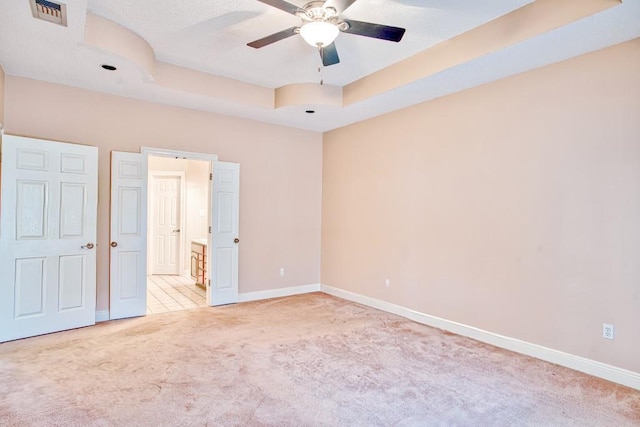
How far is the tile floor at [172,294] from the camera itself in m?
5.15

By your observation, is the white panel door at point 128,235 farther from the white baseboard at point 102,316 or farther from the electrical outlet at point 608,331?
the electrical outlet at point 608,331

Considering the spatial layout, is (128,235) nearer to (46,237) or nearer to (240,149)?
(46,237)

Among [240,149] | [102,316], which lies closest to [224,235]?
[240,149]

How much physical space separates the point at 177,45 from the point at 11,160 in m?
2.03

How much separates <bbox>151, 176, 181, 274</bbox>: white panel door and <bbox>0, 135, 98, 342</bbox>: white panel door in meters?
3.37

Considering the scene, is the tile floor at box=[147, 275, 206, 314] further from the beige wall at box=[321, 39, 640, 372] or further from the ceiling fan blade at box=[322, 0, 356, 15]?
the ceiling fan blade at box=[322, 0, 356, 15]

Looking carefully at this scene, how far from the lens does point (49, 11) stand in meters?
2.68

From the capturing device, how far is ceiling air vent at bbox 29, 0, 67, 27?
8.46 ft

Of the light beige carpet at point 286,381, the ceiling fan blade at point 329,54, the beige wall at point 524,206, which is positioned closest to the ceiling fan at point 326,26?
the ceiling fan blade at point 329,54

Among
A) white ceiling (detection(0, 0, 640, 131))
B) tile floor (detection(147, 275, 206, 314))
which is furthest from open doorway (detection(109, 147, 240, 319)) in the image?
white ceiling (detection(0, 0, 640, 131))

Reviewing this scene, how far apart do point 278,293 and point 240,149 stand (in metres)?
2.33

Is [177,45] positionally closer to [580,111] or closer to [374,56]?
[374,56]

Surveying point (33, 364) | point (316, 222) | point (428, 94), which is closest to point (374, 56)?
point (428, 94)

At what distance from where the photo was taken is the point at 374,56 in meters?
3.84
